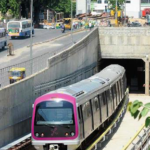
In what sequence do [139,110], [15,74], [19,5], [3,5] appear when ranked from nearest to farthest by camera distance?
A: 1. [139,110]
2. [15,74]
3. [19,5]
4. [3,5]

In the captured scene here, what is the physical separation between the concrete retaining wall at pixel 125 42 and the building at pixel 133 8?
116 meters

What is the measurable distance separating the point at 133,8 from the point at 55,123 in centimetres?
14685

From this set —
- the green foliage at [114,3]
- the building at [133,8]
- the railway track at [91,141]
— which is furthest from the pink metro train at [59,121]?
the building at [133,8]

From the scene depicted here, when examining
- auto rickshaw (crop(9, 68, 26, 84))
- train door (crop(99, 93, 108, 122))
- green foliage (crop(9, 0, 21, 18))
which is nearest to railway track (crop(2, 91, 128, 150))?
train door (crop(99, 93, 108, 122))

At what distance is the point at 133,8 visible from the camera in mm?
166875

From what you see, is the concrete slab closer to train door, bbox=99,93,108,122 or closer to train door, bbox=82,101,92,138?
train door, bbox=99,93,108,122

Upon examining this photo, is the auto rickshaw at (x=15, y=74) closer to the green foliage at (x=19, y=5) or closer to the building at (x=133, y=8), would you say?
the green foliage at (x=19, y=5)

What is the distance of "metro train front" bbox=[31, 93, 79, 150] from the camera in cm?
2233

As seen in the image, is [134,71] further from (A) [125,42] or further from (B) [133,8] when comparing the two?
(B) [133,8]

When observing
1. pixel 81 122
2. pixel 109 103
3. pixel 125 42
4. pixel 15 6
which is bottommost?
pixel 109 103

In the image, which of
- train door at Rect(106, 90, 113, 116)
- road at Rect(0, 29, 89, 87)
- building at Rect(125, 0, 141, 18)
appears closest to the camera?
train door at Rect(106, 90, 113, 116)

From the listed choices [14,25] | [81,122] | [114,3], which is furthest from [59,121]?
[114,3]

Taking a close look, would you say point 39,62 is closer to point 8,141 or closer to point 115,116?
point 115,116

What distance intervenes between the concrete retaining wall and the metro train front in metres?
28.6
